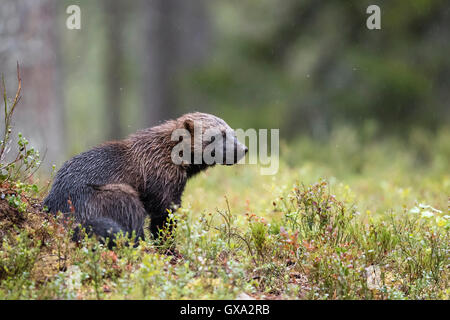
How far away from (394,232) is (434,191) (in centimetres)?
329

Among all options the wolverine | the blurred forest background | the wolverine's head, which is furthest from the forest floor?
the blurred forest background

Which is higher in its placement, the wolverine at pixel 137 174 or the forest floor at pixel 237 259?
the wolverine at pixel 137 174

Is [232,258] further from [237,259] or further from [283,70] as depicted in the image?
[283,70]

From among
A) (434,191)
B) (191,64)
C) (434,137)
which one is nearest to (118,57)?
(191,64)

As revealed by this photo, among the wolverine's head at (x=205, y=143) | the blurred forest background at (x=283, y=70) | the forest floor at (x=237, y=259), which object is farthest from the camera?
the blurred forest background at (x=283, y=70)

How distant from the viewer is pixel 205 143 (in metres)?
6.13

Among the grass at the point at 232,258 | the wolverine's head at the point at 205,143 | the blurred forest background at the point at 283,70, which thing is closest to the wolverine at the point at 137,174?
the wolverine's head at the point at 205,143

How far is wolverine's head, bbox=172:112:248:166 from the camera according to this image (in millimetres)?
6059

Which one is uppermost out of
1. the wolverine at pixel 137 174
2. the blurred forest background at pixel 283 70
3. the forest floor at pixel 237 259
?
the blurred forest background at pixel 283 70

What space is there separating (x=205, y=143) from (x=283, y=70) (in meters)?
9.91

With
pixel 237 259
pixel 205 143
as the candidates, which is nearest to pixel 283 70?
pixel 205 143

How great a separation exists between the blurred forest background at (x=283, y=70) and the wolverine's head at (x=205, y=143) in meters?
4.53

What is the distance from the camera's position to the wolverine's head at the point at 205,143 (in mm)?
6059

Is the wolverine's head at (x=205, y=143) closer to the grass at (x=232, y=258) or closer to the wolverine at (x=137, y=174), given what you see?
the wolverine at (x=137, y=174)
